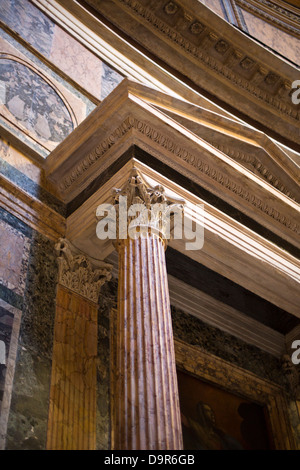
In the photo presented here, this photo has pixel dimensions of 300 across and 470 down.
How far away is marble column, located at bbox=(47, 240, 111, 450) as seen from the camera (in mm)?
5902

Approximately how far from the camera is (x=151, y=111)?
714 centimetres

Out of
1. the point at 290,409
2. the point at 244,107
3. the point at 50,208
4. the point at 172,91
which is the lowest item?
the point at 290,409

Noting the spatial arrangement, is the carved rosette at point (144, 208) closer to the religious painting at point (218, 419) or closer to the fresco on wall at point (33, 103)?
the fresco on wall at point (33, 103)

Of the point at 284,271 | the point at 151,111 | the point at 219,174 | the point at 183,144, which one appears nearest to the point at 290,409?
the point at 284,271

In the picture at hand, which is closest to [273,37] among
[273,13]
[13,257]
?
[273,13]

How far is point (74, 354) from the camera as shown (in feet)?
21.2

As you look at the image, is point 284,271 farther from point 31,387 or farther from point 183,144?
point 31,387

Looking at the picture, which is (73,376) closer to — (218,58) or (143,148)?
(143,148)

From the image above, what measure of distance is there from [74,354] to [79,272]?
99 cm

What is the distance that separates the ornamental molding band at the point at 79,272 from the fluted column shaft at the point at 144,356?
0.88 metres

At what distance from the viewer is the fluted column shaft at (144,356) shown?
192 inches

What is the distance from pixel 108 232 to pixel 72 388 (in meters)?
1.69

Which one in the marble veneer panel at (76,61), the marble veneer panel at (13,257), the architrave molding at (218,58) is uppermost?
the architrave molding at (218,58)

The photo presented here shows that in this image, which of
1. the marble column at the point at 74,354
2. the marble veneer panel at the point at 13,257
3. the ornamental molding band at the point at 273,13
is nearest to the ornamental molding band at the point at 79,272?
the marble column at the point at 74,354
